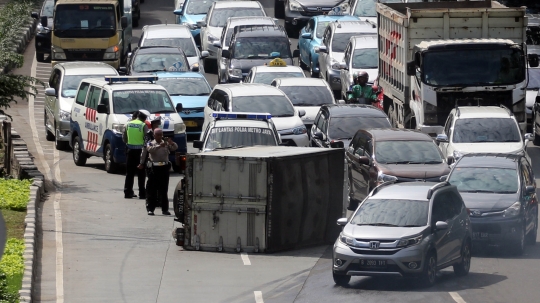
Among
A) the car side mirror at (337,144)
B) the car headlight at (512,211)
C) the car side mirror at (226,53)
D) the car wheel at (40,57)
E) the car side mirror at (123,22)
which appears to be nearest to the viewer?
the car headlight at (512,211)

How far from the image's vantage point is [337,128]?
24875mm

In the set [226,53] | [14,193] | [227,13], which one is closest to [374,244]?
[14,193]

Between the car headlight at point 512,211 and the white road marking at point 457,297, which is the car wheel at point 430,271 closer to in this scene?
the white road marking at point 457,297

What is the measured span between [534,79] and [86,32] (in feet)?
46.1

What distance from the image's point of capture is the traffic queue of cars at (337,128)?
53.4 ft

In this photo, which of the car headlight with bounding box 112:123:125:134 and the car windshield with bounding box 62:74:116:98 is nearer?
the car headlight with bounding box 112:123:125:134

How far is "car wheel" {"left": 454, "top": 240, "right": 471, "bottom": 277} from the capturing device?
16.7 m

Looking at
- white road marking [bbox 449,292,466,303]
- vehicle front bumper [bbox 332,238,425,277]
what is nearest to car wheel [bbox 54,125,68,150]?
vehicle front bumper [bbox 332,238,425,277]

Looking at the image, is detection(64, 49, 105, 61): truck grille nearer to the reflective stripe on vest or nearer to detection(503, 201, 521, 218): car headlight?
the reflective stripe on vest

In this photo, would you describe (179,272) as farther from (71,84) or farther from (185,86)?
(185,86)

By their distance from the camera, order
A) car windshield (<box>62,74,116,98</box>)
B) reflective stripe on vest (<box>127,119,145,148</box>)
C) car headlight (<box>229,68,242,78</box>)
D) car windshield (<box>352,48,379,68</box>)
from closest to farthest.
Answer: reflective stripe on vest (<box>127,119,145,148</box>) < car windshield (<box>62,74,116,98</box>) < car windshield (<box>352,48,379,68</box>) < car headlight (<box>229,68,242,78</box>)

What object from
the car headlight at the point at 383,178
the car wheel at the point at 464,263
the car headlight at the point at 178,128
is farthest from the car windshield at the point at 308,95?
the car wheel at the point at 464,263

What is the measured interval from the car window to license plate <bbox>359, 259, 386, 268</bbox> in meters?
13.4

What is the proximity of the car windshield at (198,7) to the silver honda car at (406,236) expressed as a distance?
92.4ft
